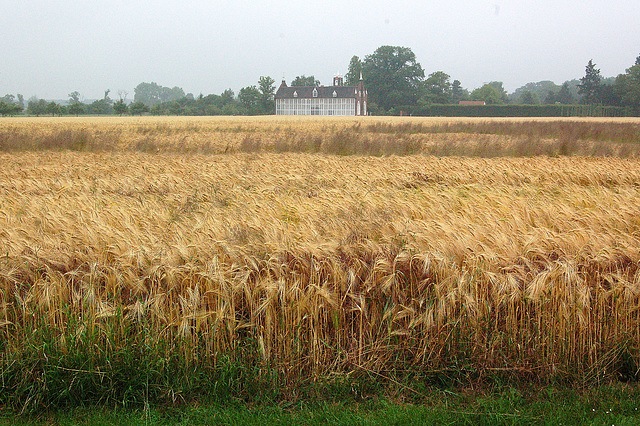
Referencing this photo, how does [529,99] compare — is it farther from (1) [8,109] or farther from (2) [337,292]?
(2) [337,292]

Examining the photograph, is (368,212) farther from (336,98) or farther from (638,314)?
(336,98)

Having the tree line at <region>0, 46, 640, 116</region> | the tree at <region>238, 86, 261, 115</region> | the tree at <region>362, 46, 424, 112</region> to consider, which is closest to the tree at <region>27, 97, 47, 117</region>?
the tree line at <region>0, 46, 640, 116</region>

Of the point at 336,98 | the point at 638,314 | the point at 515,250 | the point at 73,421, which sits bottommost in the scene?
the point at 73,421

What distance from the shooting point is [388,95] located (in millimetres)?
133000

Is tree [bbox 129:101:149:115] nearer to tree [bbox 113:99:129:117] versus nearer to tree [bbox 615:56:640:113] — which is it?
tree [bbox 113:99:129:117]

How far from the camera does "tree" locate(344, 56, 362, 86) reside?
14925 cm

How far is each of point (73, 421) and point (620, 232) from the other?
511cm

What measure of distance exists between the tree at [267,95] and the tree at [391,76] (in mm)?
27602

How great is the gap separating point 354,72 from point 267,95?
36.6 m

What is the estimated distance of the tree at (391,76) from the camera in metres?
131

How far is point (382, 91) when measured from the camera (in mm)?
136750

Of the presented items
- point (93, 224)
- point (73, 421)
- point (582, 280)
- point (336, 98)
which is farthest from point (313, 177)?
point (336, 98)

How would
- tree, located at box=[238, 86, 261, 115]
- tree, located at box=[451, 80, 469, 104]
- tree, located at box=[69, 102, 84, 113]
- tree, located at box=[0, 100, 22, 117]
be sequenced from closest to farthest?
tree, located at box=[0, 100, 22, 117], tree, located at box=[69, 102, 84, 113], tree, located at box=[238, 86, 261, 115], tree, located at box=[451, 80, 469, 104]

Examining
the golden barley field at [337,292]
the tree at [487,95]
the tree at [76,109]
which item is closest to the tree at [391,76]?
the tree at [487,95]
